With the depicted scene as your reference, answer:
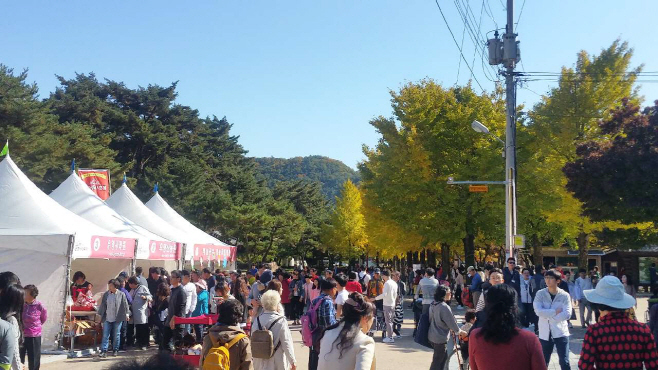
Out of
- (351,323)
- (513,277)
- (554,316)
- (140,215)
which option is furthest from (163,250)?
(351,323)

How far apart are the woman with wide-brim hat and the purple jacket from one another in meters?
7.31

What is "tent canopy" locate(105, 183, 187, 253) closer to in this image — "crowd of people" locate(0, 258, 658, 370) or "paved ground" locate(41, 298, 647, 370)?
"crowd of people" locate(0, 258, 658, 370)

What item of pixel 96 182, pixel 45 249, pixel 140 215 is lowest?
pixel 45 249

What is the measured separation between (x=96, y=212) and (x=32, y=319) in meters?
9.71

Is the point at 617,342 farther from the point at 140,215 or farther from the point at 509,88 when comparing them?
the point at 140,215

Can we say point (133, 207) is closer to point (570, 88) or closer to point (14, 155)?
point (14, 155)

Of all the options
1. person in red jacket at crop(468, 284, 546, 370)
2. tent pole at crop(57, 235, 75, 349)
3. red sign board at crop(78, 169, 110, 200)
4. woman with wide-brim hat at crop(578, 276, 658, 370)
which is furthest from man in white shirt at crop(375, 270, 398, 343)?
red sign board at crop(78, 169, 110, 200)

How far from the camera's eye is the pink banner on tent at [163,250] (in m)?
17.3

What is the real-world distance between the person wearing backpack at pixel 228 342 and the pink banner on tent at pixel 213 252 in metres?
16.8

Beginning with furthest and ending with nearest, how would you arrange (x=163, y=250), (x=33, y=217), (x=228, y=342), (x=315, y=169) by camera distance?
(x=315, y=169), (x=163, y=250), (x=33, y=217), (x=228, y=342)

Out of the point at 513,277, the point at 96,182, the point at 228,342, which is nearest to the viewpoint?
the point at 228,342

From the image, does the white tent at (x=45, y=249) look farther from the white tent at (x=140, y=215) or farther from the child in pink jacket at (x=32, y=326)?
the white tent at (x=140, y=215)

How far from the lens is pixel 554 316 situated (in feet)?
27.0

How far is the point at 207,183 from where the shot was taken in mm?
53125
